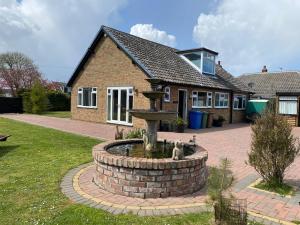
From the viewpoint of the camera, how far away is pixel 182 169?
5625 mm

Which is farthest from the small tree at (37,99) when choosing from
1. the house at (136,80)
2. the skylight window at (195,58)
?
the skylight window at (195,58)

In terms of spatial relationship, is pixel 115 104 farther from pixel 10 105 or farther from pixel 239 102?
pixel 10 105

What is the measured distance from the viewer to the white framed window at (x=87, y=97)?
68.7ft

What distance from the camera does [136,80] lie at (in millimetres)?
17250

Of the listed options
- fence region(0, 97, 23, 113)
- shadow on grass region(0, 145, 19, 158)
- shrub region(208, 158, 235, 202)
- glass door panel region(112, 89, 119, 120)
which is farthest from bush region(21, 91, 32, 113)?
shrub region(208, 158, 235, 202)

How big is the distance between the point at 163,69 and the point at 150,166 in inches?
523

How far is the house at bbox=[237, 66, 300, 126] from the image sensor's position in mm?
23705

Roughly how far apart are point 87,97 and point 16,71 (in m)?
27.1

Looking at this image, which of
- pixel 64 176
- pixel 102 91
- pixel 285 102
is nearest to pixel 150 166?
pixel 64 176

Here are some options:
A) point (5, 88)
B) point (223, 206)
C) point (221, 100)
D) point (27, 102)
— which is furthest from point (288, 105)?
point (5, 88)

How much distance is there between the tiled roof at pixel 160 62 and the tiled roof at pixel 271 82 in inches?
395

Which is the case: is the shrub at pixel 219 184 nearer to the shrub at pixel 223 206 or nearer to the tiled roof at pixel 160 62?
the shrub at pixel 223 206

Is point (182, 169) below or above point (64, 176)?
above

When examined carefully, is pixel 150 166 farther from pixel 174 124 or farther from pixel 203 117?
pixel 203 117
